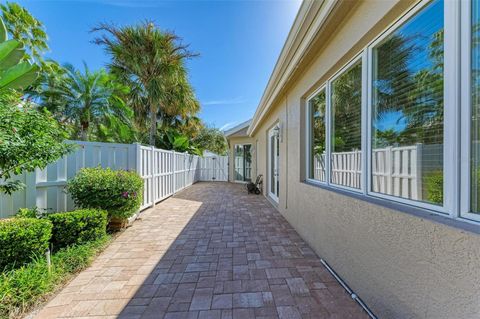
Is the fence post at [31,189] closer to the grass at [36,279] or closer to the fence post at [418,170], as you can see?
the grass at [36,279]

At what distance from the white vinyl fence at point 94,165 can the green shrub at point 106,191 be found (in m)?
0.29

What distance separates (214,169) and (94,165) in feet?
41.8

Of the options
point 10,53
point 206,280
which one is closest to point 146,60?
point 10,53

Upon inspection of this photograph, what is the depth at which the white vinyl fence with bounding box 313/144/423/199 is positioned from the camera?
81.5 inches

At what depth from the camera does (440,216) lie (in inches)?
66.1

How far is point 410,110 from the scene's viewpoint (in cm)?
217

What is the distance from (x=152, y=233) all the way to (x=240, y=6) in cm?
780

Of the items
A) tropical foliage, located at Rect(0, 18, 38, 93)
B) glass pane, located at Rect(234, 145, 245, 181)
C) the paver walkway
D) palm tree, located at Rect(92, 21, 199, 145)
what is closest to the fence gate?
glass pane, located at Rect(234, 145, 245, 181)

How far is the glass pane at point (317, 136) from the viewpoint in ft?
13.4

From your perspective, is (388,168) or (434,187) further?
(388,168)

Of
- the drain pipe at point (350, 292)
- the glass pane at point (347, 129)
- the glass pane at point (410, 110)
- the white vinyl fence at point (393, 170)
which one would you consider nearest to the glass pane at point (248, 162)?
the glass pane at point (347, 129)

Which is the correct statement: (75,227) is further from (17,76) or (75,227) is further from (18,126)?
(17,76)

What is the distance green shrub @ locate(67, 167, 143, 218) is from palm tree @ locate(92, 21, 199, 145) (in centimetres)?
727

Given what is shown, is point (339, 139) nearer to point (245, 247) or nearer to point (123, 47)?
point (245, 247)
